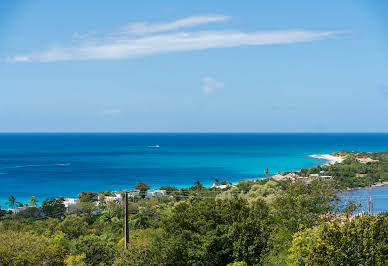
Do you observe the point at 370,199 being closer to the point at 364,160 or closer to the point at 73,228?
the point at 73,228

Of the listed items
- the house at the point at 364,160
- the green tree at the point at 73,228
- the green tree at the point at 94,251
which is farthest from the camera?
the house at the point at 364,160

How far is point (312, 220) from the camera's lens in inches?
599

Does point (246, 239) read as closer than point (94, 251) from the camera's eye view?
Yes

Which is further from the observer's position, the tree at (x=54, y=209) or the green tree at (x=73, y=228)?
the tree at (x=54, y=209)

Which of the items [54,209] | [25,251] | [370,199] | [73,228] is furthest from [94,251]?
[54,209]

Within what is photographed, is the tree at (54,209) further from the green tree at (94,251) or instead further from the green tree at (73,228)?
the green tree at (94,251)

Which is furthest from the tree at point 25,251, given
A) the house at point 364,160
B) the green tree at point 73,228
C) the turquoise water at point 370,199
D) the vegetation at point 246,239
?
the house at point 364,160

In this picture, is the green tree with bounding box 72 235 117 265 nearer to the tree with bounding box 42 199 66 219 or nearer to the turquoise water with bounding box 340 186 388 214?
the turquoise water with bounding box 340 186 388 214

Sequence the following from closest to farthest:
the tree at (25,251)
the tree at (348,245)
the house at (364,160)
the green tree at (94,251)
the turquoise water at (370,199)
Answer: the tree at (348,245) < the tree at (25,251) < the green tree at (94,251) < the turquoise water at (370,199) < the house at (364,160)

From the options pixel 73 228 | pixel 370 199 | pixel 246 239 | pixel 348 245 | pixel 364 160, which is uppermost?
pixel 364 160

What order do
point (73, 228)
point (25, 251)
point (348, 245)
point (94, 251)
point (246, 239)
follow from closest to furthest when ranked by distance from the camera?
1. point (348, 245)
2. point (25, 251)
3. point (246, 239)
4. point (94, 251)
5. point (73, 228)

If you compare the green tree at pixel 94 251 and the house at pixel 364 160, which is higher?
the house at pixel 364 160

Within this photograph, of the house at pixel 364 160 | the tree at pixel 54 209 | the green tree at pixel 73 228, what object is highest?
the house at pixel 364 160

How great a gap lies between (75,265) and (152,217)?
1720cm
